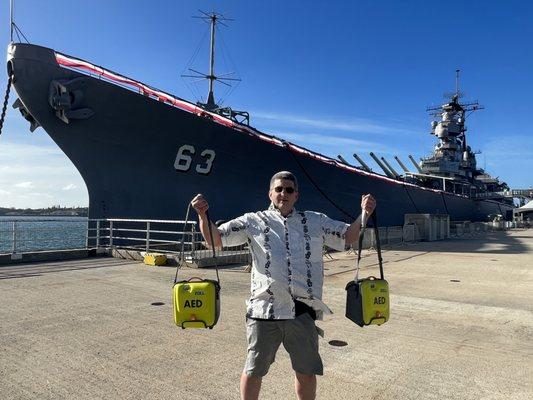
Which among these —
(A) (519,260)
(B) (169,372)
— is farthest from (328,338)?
(A) (519,260)

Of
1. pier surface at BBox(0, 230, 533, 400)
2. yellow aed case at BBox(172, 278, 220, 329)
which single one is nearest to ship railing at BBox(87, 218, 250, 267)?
pier surface at BBox(0, 230, 533, 400)

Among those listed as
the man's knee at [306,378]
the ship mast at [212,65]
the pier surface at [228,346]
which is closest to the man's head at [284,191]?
the man's knee at [306,378]

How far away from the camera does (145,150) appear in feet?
42.7

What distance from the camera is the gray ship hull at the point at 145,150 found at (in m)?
11.8

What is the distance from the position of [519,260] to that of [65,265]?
11.4m

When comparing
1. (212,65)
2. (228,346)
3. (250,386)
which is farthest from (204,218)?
(212,65)

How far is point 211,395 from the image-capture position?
9.47 feet

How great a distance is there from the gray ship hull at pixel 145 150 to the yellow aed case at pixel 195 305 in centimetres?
1098

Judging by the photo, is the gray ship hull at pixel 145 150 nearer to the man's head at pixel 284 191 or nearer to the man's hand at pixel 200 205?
the man's hand at pixel 200 205

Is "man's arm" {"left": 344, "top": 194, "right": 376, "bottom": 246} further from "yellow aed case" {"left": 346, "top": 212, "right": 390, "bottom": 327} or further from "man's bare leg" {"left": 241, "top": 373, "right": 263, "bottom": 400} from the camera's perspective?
"man's bare leg" {"left": 241, "top": 373, "right": 263, "bottom": 400}

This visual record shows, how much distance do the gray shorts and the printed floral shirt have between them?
6 centimetres

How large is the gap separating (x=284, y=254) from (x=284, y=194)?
13.1 inches

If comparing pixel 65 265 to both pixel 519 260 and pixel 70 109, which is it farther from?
pixel 519 260

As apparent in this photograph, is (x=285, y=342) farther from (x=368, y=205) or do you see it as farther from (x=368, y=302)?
(x=368, y=205)
